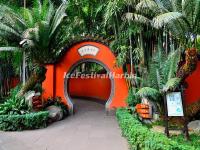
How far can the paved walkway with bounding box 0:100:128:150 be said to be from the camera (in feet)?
27.4

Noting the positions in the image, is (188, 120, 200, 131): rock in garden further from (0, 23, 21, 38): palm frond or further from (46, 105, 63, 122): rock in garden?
(0, 23, 21, 38): palm frond

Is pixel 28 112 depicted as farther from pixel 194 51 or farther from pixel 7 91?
pixel 7 91

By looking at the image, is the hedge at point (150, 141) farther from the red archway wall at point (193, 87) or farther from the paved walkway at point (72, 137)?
the red archway wall at point (193, 87)

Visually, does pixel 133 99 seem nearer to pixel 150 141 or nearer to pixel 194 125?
pixel 194 125

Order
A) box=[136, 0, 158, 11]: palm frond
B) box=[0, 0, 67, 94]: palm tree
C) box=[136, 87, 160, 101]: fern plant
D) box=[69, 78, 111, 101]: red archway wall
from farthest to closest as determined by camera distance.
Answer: box=[69, 78, 111, 101]: red archway wall < box=[0, 0, 67, 94]: palm tree < box=[136, 0, 158, 11]: palm frond < box=[136, 87, 160, 101]: fern plant

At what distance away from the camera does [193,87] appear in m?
12.1

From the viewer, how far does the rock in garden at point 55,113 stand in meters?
12.4

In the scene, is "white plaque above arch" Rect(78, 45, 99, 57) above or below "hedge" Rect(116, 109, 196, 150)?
above

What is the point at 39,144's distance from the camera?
8.66m

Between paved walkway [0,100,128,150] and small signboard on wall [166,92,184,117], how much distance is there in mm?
1702

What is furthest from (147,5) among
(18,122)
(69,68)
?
(18,122)

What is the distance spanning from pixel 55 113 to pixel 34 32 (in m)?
3.73

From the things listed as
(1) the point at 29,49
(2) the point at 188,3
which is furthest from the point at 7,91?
(2) the point at 188,3

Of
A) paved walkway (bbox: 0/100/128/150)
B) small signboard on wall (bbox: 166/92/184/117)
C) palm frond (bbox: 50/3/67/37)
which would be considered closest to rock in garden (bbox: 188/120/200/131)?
small signboard on wall (bbox: 166/92/184/117)
